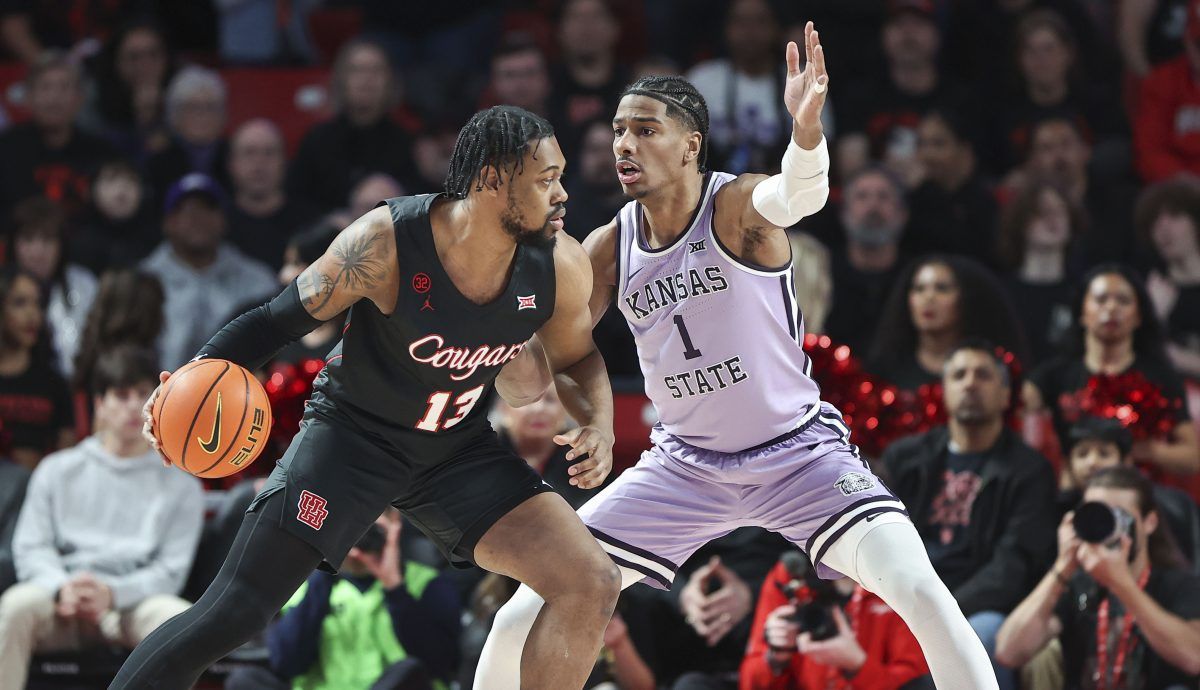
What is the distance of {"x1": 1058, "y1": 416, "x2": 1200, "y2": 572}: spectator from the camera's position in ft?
21.8

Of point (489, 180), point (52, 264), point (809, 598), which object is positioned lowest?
point (809, 598)

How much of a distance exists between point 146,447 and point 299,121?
4.00m

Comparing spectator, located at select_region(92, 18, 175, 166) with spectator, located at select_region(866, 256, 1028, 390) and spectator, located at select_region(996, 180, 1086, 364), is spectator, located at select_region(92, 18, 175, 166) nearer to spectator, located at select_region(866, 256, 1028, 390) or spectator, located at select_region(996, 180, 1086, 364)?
spectator, located at select_region(866, 256, 1028, 390)

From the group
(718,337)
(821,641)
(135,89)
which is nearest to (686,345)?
(718,337)

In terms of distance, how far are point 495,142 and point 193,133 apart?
18.3ft

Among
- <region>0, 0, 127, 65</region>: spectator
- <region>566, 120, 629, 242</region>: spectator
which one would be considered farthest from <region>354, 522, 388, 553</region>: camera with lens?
<region>0, 0, 127, 65</region>: spectator

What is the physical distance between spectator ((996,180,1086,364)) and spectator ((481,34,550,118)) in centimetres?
271

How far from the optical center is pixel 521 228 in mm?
4660

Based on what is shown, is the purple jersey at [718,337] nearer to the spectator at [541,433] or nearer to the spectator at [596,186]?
the spectator at [541,433]

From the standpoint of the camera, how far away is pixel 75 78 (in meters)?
9.68

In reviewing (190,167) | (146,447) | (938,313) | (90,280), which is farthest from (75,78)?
(938,313)

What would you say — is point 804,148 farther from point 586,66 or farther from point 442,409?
point 586,66

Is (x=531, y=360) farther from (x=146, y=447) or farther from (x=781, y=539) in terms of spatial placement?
(x=146, y=447)

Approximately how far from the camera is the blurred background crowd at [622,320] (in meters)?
6.33
